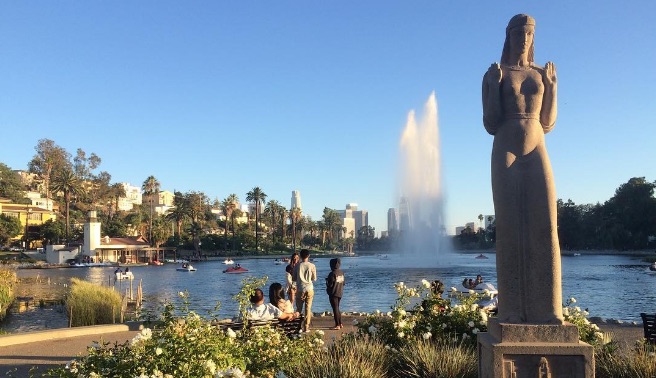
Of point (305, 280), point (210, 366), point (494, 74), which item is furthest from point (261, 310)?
point (494, 74)

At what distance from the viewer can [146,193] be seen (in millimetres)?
123312

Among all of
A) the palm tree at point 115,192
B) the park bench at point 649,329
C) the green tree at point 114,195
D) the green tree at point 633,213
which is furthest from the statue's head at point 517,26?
the palm tree at point 115,192

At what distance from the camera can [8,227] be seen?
84.1 metres

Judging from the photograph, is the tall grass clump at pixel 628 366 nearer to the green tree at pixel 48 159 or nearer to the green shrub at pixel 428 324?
the green shrub at pixel 428 324

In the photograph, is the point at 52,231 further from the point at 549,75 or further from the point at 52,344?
the point at 549,75

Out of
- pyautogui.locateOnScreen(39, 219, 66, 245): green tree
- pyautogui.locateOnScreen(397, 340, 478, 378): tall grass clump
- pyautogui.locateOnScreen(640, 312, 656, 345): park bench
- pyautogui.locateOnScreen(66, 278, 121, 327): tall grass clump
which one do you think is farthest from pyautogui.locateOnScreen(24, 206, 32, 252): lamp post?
pyautogui.locateOnScreen(640, 312, 656, 345): park bench

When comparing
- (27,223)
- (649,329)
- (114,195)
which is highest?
(114,195)

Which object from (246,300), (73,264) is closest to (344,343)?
(246,300)

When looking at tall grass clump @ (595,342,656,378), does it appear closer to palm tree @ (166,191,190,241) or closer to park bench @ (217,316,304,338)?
park bench @ (217,316,304,338)

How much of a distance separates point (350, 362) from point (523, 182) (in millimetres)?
2578

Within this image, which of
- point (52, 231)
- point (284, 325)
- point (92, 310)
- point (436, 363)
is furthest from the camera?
point (52, 231)

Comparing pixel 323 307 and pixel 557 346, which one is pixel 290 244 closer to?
pixel 323 307

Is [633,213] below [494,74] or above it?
above

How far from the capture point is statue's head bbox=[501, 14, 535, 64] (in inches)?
219
